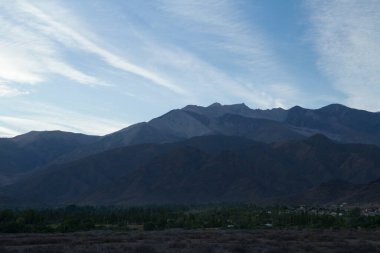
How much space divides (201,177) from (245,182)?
14.9 m

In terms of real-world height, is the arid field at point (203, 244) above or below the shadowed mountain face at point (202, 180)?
below

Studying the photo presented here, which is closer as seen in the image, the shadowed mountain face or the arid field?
the arid field

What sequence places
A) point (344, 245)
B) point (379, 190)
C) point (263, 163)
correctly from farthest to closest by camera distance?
point (263, 163)
point (379, 190)
point (344, 245)

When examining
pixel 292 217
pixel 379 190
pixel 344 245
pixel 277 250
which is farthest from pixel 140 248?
pixel 379 190

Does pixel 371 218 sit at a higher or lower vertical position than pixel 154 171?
lower

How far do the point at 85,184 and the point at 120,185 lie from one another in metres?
17.1

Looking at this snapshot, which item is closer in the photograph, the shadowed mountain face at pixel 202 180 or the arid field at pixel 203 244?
the arid field at pixel 203 244

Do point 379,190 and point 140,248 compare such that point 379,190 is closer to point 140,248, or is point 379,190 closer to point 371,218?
point 371,218

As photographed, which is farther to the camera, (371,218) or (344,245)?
(371,218)

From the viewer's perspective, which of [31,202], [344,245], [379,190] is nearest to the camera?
[344,245]

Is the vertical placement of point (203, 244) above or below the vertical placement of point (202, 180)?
below

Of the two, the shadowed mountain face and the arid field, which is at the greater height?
the shadowed mountain face

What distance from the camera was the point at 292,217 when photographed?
223ft

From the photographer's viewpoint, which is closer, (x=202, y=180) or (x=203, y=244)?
(x=203, y=244)
